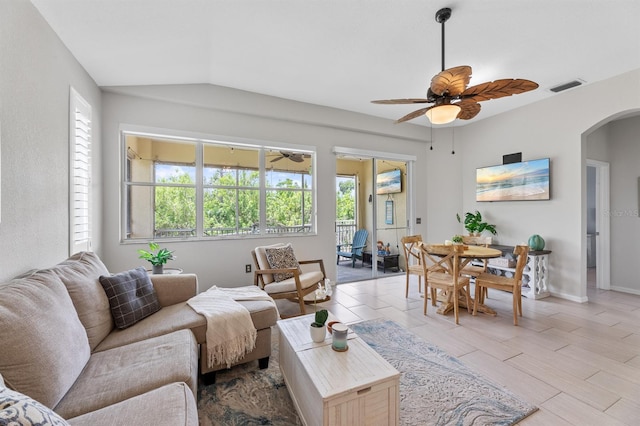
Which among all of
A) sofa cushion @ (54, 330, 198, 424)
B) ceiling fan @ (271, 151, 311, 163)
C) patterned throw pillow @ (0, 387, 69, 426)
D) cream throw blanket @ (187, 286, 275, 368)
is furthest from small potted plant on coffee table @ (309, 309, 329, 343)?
ceiling fan @ (271, 151, 311, 163)

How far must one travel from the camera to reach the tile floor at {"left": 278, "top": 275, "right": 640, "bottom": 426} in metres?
1.80

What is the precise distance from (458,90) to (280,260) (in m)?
2.69

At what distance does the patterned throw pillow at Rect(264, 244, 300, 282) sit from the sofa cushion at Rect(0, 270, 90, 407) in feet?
6.85

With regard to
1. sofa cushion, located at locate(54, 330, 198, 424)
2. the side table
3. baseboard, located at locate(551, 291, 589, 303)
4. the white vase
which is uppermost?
the white vase

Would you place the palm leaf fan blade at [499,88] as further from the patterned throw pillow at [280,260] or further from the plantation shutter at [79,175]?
the plantation shutter at [79,175]

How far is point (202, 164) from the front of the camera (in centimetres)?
382

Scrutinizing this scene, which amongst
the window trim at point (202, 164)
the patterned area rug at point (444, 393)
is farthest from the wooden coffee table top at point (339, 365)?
the window trim at point (202, 164)

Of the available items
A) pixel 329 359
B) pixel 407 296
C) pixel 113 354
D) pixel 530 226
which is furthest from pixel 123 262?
pixel 530 226

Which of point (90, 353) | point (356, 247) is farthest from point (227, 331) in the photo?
point (356, 247)

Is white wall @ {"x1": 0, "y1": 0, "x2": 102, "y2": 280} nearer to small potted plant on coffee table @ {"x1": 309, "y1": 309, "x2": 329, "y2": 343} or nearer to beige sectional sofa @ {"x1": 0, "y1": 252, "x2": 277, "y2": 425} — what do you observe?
beige sectional sofa @ {"x1": 0, "y1": 252, "x2": 277, "y2": 425}

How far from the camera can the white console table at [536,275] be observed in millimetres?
3914

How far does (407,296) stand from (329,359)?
2.77 meters

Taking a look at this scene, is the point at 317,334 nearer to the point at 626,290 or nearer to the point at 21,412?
the point at 21,412

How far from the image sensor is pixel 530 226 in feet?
14.3
